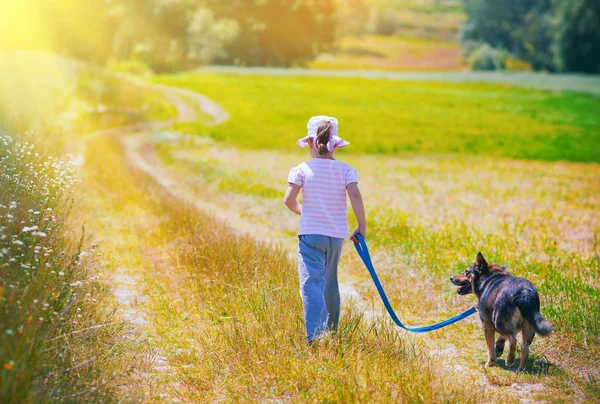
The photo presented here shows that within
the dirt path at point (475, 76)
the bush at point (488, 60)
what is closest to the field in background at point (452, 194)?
the dirt path at point (475, 76)

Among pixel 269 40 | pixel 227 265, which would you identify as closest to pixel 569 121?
pixel 227 265

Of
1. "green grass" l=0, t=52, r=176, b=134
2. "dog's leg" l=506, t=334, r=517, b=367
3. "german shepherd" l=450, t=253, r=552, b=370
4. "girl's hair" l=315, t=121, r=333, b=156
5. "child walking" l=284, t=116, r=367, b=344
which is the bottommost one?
"green grass" l=0, t=52, r=176, b=134

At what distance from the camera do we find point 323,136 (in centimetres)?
576

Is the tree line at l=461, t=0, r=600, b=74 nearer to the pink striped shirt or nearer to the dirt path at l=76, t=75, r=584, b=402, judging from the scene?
the dirt path at l=76, t=75, r=584, b=402

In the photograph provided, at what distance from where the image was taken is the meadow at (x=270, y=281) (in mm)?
5164

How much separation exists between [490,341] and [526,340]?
1.73 ft

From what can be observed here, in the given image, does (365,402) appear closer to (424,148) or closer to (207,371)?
(207,371)

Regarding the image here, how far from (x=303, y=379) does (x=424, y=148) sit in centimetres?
2600

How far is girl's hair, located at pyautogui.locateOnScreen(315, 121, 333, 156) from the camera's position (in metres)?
5.74

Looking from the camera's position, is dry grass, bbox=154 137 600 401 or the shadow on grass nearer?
the shadow on grass

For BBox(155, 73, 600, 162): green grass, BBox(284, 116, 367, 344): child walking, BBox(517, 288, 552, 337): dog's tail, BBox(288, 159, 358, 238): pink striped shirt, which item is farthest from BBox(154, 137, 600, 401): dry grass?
BBox(155, 73, 600, 162): green grass

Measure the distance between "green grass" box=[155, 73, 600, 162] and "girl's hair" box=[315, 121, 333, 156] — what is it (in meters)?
23.3

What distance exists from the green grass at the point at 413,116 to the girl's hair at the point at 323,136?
2329cm

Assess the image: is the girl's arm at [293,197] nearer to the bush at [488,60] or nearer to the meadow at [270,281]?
the meadow at [270,281]
